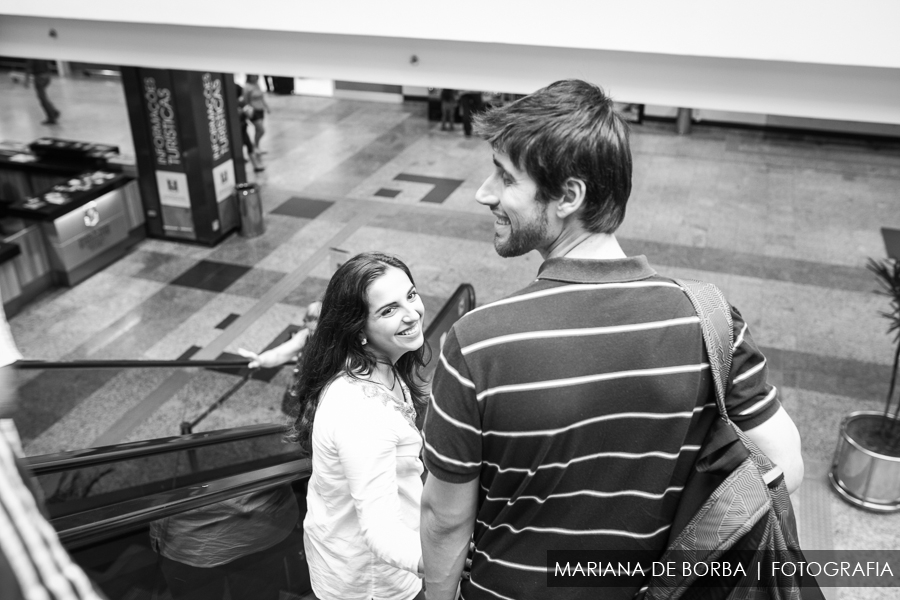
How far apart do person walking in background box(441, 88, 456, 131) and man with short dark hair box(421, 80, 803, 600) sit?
1254 centimetres

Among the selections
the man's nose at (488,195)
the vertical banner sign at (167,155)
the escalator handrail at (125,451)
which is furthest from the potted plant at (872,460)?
the vertical banner sign at (167,155)

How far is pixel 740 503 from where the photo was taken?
1277mm

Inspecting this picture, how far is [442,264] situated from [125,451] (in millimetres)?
5467

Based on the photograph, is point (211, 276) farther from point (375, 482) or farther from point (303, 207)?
point (375, 482)

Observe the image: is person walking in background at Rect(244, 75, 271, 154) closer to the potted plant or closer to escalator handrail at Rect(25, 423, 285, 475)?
escalator handrail at Rect(25, 423, 285, 475)

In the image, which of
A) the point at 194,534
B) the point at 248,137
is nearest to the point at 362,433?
the point at 194,534

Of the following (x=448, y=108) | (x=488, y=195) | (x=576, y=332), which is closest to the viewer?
(x=576, y=332)

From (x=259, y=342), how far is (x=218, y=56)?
8.85 feet

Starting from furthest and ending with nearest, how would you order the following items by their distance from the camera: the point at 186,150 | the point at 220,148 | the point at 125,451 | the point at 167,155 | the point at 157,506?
the point at 220,148, the point at 167,155, the point at 186,150, the point at 125,451, the point at 157,506

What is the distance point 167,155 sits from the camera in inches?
345

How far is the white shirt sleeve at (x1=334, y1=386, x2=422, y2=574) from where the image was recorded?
1881 mm

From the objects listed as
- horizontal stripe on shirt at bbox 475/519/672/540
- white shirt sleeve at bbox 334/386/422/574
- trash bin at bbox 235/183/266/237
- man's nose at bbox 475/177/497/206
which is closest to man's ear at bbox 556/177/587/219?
man's nose at bbox 475/177/497/206

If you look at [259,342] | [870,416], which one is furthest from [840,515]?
[259,342]

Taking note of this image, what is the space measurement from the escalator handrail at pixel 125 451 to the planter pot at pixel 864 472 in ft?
11.8
